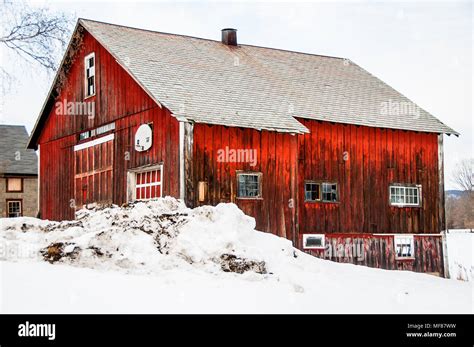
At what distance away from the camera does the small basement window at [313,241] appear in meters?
21.4

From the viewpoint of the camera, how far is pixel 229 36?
86.3ft

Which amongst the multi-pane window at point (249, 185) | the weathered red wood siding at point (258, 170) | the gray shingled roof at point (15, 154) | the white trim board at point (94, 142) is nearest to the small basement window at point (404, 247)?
the weathered red wood siding at point (258, 170)

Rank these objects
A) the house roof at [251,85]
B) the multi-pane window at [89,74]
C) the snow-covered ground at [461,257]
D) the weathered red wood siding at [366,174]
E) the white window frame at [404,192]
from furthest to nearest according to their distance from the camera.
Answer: the snow-covered ground at [461,257] → the white window frame at [404,192] → the multi-pane window at [89,74] → the weathered red wood siding at [366,174] → the house roof at [251,85]

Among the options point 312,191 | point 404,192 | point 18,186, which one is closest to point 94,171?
point 312,191

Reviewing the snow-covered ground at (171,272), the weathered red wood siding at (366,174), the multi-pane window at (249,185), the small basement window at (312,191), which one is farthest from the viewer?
the weathered red wood siding at (366,174)

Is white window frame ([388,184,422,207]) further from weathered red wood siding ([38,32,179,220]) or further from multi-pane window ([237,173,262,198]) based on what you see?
weathered red wood siding ([38,32,179,220])

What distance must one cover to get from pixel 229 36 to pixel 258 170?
26.5 ft

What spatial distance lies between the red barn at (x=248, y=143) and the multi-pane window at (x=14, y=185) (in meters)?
20.8

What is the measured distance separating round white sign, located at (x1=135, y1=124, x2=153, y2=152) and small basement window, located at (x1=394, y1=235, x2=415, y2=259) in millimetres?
8991

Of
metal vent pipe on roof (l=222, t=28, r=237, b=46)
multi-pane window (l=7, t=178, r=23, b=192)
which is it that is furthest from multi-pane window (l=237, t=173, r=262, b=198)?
multi-pane window (l=7, t=178, r=23, b=192)

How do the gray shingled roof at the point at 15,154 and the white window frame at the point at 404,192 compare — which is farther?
the gray shingled roof at the point at 15,154

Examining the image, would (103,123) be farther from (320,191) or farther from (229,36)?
(320,191)

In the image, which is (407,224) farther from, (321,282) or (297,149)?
(321,282)

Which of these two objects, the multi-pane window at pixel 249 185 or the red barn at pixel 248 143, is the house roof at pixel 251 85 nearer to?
the red barn at pixel 248 143
